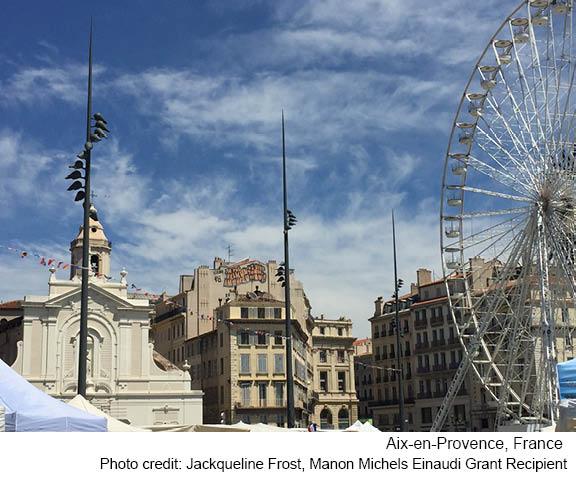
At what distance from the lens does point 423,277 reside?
111688mm

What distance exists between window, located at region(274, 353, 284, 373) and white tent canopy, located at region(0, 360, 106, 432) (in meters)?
73.3

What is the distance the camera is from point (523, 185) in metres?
41.4

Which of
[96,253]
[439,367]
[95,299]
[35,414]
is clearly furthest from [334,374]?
[35,414]

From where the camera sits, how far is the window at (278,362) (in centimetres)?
9344

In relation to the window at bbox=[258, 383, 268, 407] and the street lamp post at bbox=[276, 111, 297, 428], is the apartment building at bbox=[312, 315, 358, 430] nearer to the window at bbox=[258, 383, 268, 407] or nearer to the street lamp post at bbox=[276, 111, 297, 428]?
the window at bbox=[258, 383, 268, 407]

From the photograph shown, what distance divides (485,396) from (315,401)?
23947mm

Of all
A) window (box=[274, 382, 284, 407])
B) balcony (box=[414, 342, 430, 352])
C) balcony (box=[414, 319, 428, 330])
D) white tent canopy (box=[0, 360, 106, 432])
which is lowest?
white tent canopy (box=[0, 360, 106, 432])

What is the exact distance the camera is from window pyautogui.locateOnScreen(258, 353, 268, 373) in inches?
3659

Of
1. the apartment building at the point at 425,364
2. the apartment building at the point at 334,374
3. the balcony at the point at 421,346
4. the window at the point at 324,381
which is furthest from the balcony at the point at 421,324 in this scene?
the window at the point at 324,381

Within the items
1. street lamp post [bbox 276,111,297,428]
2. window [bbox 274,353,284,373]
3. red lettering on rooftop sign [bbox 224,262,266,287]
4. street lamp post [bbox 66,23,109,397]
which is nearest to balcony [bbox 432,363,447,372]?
window [bbox 274,353,284,373]

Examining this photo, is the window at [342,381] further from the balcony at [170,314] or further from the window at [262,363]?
the window at [262,363]

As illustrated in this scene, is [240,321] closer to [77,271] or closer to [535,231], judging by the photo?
[77,271]

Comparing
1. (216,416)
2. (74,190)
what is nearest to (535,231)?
(74,190)
